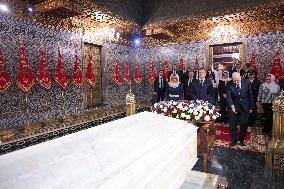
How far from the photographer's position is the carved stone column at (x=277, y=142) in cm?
412

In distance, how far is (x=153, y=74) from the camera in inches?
449

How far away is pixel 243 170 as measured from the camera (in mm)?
4078

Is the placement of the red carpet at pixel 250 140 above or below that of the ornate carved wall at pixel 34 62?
below

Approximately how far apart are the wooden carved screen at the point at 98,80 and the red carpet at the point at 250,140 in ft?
16.6

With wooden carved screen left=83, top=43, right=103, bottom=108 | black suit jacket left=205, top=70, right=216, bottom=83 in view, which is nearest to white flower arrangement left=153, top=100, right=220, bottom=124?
black suit jacket left=205, top=70, right=216, bottom=83

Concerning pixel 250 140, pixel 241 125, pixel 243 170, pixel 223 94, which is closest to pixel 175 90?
pixel 241 125

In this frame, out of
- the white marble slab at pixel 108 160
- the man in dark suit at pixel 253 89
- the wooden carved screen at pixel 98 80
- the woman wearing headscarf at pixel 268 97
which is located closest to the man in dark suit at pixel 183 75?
the man in dark suit at pixel 253 89

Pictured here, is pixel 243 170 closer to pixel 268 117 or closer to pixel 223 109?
pixel 268 117

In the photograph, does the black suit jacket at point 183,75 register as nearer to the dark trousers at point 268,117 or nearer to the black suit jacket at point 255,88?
the black suit jacket at point 255,88

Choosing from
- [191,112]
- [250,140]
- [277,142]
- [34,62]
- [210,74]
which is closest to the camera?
[191,112]

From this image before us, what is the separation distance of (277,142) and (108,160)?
3851mm

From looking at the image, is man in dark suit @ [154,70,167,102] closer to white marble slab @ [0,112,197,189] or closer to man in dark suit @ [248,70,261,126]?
man in dark suit @ [248,70,261,126]

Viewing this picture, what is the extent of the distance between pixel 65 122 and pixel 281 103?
5.82 meters

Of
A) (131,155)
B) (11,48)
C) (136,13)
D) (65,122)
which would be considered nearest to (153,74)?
(136,13)
